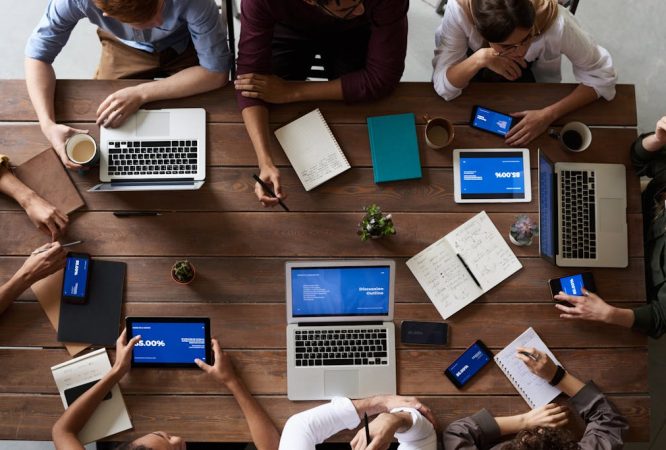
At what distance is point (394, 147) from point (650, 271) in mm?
1058

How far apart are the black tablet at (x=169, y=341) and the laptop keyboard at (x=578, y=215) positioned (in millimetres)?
1313

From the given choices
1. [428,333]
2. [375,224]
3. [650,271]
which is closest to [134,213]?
[375,224]

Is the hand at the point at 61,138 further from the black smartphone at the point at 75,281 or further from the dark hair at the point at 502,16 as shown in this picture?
the dark hair at the point at 502,16

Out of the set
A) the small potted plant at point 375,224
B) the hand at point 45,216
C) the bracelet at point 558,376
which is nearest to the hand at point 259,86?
the small potted plant at point 375,224

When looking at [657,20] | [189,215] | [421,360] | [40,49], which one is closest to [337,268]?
[421,360]

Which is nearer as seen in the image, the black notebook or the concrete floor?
the black notebook

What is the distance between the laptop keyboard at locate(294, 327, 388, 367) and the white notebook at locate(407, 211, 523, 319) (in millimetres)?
240

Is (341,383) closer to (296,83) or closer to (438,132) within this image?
(438,132)

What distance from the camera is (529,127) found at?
2.01m

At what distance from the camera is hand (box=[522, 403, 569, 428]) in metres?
1.92

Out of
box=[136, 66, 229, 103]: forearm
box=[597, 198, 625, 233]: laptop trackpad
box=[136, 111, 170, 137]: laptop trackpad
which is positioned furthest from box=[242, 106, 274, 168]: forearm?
box=[597, 198, 625, 233]: laptop trackpad

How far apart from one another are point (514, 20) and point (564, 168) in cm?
59

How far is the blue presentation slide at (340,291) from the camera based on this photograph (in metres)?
1.97

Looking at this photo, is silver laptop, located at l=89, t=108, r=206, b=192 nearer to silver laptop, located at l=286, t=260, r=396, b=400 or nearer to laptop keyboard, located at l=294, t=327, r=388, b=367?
silver laptop, located at l=286, t=260, r=396, b=400
